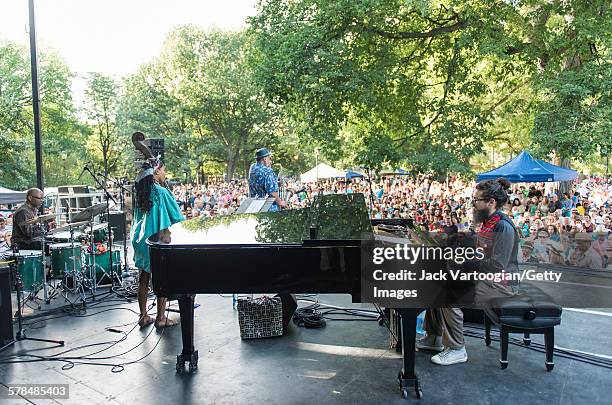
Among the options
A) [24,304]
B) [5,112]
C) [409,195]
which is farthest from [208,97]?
[24,304]

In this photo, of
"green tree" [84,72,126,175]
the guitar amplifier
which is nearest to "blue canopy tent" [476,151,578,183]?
Result: the guitar amplifier

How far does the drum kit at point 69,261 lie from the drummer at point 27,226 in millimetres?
148

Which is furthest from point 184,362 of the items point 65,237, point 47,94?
point 47,94

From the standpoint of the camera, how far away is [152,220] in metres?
4.76

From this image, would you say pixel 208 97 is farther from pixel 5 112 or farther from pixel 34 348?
pixel 34 348

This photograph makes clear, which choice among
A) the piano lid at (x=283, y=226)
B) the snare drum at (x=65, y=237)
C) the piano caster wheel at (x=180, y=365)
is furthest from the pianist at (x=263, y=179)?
the piano caster wheel at (x=180, y=365)

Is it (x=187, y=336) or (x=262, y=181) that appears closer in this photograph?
(x=187, y=336)

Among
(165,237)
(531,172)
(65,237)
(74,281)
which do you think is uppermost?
(531,172)

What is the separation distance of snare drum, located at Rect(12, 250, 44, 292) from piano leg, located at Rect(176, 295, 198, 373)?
294 cm

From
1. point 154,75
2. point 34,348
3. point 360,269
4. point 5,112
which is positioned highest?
point 154,75

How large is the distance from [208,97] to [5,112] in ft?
43.7

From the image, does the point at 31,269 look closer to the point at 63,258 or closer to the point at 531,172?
the point at 63,258

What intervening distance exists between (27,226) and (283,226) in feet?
15.2

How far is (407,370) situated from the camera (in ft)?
11.7
